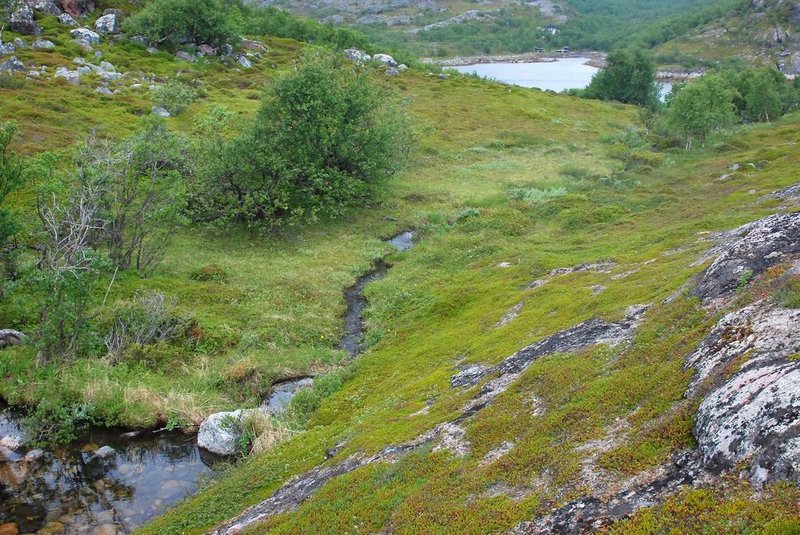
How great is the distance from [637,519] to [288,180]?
34.0 m

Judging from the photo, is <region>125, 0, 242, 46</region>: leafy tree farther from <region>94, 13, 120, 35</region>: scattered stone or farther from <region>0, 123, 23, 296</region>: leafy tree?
<region>0, 123, 23, 296</region>: leafy tree

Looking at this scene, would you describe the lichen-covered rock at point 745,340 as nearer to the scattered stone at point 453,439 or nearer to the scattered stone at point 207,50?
the scattered stone at point 453,439

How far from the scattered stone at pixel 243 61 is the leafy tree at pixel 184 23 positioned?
3893 mm

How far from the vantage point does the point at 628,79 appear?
124 m

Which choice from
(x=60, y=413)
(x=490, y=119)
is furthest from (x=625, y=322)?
(x=490, y=119)

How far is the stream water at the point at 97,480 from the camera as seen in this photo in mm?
15039

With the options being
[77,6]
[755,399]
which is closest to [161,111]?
[77,6]

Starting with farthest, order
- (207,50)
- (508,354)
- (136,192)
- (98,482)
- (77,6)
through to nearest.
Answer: (207,50), (77,6), (136,192), (98,482), (508,354)

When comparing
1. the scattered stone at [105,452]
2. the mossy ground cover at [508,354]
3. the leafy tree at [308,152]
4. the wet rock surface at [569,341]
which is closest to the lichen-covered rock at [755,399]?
the mossy ground cover at [508,354]

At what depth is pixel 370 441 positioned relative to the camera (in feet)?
45.3

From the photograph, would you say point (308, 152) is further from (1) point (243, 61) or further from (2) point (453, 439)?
(1) point (243, 61)

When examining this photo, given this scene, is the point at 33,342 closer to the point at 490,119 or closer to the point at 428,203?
the point at 428,203

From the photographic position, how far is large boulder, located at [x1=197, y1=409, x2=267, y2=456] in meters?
18.0

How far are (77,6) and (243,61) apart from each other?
2601 cm
